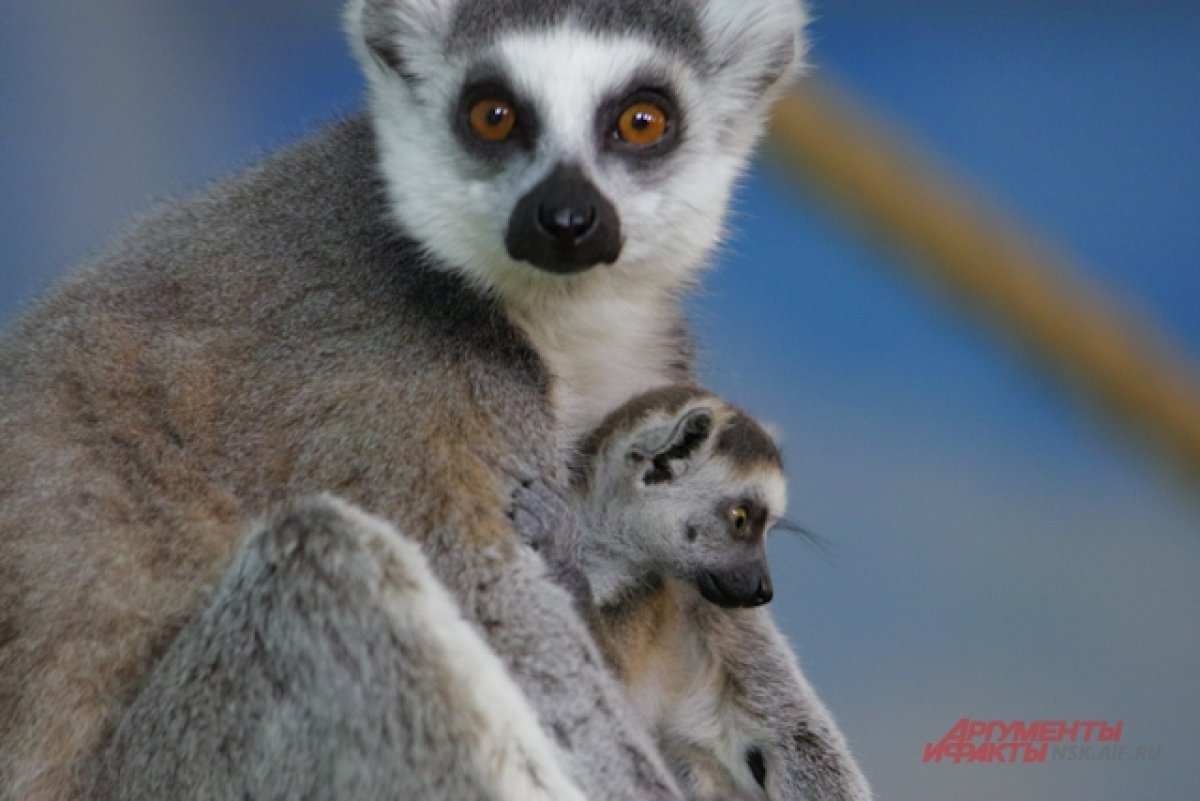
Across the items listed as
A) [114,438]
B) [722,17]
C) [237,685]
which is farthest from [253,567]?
[722,17]

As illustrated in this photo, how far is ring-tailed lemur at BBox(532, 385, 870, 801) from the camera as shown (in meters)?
3.09

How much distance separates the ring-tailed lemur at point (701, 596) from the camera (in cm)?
309

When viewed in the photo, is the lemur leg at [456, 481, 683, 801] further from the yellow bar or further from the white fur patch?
the yellow bar

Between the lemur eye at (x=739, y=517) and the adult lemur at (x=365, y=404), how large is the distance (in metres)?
0.39

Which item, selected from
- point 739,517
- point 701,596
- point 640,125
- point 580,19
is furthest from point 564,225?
point 701,596

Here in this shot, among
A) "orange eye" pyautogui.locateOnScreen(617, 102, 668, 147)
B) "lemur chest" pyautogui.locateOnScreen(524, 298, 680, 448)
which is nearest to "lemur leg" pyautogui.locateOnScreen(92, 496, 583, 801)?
"lemur chest" pyautogui.locateOnScreen(524, 298, 680, 448)

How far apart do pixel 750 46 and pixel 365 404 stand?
3.48 feet

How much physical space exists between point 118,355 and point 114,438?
0.17 metres

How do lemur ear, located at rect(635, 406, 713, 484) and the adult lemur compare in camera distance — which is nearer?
the adult lemur

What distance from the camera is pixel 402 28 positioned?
2.90 meters

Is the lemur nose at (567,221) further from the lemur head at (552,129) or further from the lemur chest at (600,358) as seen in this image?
the lemur chest at (600,358)

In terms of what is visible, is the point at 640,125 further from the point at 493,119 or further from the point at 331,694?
the point at 331,694

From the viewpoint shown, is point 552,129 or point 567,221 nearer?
point 567,221

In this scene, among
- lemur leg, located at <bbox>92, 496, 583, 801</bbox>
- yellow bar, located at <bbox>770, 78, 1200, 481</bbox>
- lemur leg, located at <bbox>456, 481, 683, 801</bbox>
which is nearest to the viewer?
lemur leg, located at <bbox>92, 496, 583, 801</bbox>
